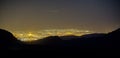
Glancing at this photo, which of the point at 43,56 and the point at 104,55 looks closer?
the point at 43,56

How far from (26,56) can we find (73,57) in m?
19.4

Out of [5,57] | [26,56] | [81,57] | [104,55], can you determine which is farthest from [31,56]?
[104,55]

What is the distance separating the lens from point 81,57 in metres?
126

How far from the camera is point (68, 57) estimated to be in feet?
445

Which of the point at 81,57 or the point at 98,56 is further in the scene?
the point at 98,56

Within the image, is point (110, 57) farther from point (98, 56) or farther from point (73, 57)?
point (73, 57)

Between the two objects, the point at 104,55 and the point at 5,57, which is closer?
the point at 5,57

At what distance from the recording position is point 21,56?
13200 centimetres

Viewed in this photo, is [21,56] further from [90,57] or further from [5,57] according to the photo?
[90,57]

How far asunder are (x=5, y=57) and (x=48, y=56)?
1750 cm

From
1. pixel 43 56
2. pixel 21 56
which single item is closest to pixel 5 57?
pixel 21 56

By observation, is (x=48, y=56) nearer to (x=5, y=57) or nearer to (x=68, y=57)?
(x=68, y=57)

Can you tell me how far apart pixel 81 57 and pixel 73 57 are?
17.4ft

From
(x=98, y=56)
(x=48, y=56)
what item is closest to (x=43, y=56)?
(x=48, y=56)
